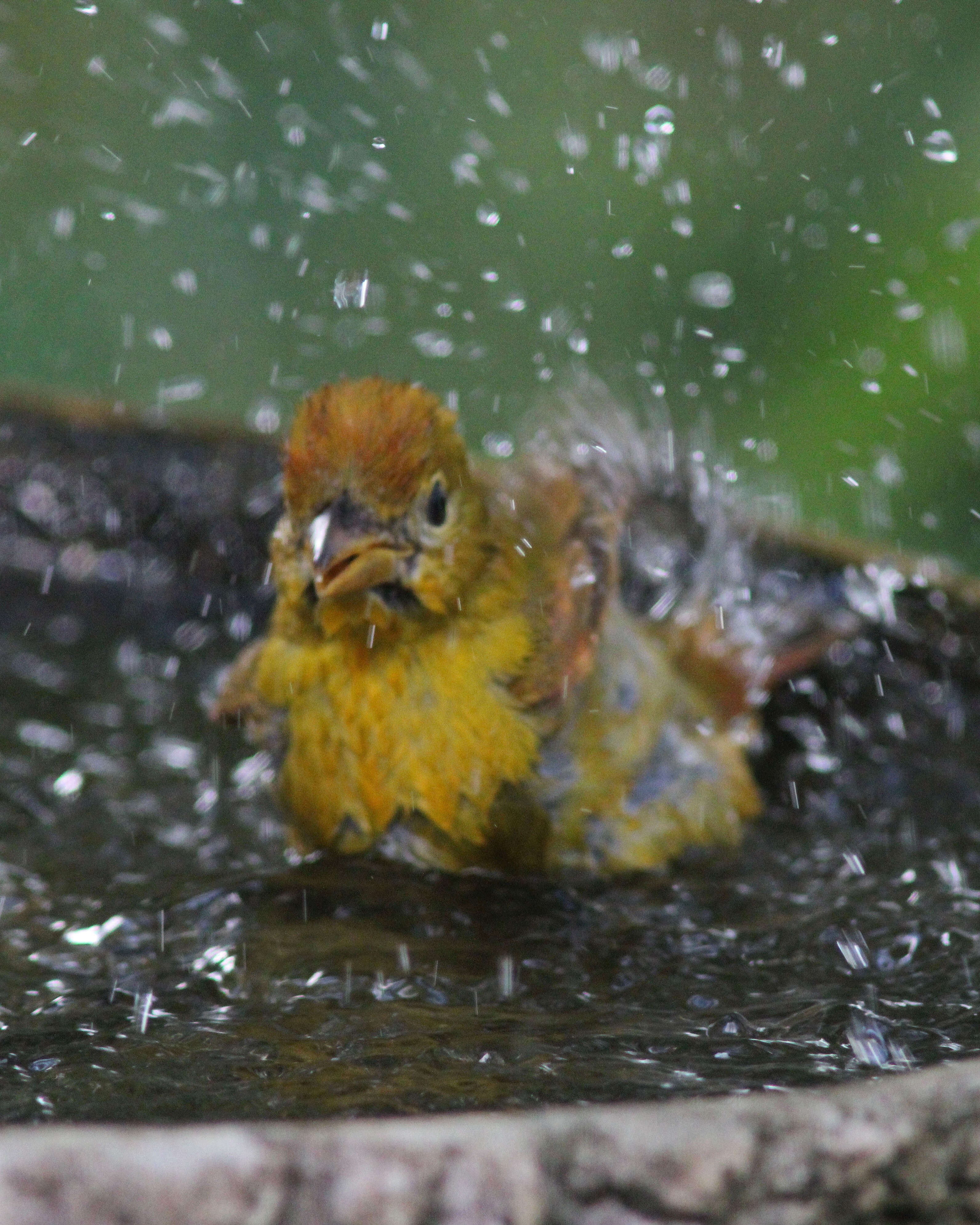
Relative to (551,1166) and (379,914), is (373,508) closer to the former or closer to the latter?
(379,914)

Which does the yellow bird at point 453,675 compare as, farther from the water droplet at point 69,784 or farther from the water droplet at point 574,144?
the water droplet at point 574,144

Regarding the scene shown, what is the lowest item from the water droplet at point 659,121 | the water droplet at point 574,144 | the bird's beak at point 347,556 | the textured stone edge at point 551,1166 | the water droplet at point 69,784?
the water droplet at point 69,784

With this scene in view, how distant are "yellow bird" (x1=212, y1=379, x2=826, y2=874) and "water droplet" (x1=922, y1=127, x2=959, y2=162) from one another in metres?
3.09

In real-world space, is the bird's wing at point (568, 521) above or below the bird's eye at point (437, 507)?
below

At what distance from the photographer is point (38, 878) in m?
2.39

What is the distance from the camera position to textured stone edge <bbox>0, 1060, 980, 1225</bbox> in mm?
952

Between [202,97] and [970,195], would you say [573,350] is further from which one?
[202,97]

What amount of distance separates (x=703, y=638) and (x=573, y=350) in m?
3.00

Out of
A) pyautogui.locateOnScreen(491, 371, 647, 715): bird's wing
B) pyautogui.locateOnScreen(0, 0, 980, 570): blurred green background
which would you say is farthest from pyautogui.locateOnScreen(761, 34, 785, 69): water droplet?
pyautogui.locateOnScreen(491, 371, 647, 715): bird's wing

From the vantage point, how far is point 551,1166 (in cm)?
102

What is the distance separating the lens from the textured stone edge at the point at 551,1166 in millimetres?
952

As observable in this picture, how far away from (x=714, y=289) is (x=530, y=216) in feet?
3.00

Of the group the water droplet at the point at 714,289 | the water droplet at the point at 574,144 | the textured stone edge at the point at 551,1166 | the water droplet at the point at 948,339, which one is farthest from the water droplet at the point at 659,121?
the textured stone edge at the point at 551,1166

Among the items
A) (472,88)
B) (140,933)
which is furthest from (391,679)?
(472,88)
